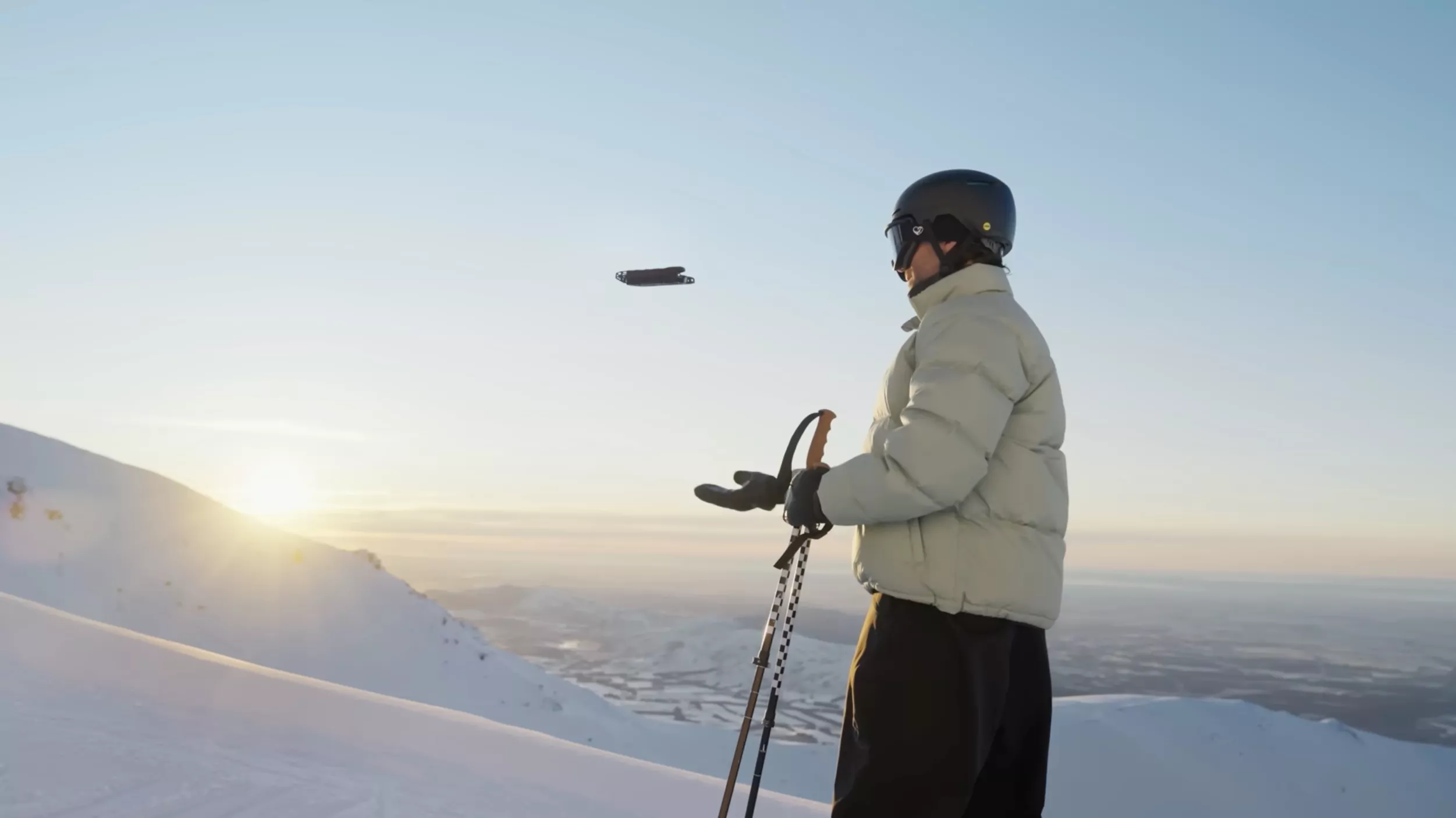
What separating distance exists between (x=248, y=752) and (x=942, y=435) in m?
3.02

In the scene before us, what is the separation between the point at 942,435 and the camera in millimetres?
2170

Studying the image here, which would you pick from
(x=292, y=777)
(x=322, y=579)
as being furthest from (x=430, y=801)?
(x=322, y=579)

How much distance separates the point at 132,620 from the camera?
10.4 meters

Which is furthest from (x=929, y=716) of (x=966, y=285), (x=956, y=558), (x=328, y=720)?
(x=328, y=720)

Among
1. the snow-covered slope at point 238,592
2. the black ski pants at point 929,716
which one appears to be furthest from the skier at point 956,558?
the snow-covered slope at point 238,592

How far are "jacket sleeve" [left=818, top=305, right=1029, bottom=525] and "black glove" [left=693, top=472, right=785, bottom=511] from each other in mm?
245

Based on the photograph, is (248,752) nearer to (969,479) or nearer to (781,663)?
(781,663)

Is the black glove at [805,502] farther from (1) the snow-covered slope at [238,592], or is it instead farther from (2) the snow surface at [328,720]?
(1) the snow-covered slope at [238,592]

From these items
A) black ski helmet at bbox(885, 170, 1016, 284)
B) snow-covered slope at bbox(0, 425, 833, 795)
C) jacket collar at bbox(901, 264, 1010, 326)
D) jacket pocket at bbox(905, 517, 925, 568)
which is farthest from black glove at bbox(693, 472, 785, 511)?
snow-covered slope at bbox(0, 425, 833, 795)

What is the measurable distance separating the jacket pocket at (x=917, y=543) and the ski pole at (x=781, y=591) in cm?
28

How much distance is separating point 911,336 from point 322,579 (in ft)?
41.4

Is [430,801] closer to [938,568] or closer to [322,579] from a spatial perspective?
[938,568]

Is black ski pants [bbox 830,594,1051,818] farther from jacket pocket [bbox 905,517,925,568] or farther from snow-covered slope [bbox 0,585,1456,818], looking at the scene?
snow-covered slope [bbox 0,585,1456,818]

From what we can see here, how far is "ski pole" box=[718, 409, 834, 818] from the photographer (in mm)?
2559
